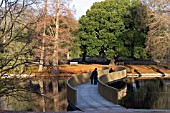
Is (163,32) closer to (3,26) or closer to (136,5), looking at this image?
(136,5)

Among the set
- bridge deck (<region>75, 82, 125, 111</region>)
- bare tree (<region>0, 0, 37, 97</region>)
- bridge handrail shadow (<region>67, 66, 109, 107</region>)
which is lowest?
bridge deck (<region>75, 82, 125, 111</region>)

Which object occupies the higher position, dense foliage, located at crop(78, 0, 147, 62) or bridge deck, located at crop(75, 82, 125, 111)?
dense foliage, located at crop(78, 0, 147, 62)

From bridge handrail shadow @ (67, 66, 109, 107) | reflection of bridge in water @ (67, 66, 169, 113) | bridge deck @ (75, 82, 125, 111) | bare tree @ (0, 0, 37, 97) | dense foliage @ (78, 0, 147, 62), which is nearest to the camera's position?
bare tree @ (0, 0, 37, 97)

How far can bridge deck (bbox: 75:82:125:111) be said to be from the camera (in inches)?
723

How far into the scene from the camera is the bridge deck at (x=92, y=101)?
1836 cm

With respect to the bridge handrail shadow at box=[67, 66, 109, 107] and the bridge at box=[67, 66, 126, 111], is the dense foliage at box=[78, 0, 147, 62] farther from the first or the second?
the bridge at box=[67, 66, 126, 111]

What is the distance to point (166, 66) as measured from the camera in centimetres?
5222

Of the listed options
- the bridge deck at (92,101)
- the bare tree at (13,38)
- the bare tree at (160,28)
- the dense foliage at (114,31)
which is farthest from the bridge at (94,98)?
the dense foliage at (114,31)

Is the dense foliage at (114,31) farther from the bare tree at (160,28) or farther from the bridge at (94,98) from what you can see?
the bridge at (94,98)

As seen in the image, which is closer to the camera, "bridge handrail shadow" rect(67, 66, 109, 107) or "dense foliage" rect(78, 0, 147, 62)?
"bridge handrail shadow" rect(67, 66, 109, 107)

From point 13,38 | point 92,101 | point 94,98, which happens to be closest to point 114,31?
point 94,98

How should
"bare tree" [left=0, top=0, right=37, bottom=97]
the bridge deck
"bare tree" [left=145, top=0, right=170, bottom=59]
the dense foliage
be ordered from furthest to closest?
the dense foliage < "bare tree" [left=145, top=0, right=170, bottom=59] < the bridge deck < "bare tree" [left=0, top=0, right=37, bottom=97]

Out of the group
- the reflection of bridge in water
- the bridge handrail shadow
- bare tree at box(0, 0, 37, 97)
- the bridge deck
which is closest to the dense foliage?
the bridge handrail shadow

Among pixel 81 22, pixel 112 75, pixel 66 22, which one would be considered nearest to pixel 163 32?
pixel 112 75
